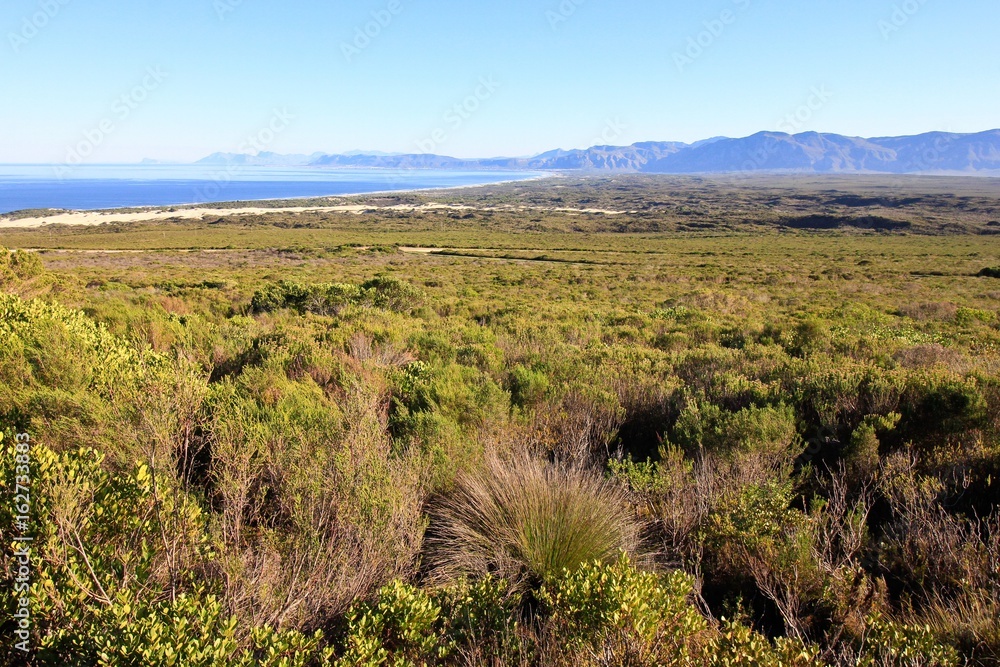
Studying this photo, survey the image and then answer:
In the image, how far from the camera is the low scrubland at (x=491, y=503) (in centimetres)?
229

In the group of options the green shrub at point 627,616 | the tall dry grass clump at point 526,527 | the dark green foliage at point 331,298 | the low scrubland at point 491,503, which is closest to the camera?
the green shrub at point 627,616

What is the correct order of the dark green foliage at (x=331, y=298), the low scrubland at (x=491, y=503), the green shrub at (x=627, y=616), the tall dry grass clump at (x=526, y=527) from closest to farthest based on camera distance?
1. the green shrub at (x=627, y=616)
2. the low scrubland at (x=491, y=503)
3. the tall dry grass clump at (x=526, y=527)
4. the dark green foliage at (x=331, y=298)

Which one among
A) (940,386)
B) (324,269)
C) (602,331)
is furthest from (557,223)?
(940,386)

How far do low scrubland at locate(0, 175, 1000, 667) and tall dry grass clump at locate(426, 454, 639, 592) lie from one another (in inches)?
0.7

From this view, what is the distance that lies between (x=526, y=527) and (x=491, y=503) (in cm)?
31

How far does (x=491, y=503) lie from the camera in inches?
133

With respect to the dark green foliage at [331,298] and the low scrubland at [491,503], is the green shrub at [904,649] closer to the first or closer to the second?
the low scrubland at [491,503]

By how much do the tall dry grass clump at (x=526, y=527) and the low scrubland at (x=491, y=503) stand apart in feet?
0.06

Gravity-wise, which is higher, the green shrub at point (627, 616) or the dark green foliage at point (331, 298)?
the green shrub at point (627, 616)

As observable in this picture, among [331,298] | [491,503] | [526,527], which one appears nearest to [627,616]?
[526,527]

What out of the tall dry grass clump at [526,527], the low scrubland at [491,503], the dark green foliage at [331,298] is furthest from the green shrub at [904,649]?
the dark green foliage at [331,298]

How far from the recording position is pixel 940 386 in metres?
5.06

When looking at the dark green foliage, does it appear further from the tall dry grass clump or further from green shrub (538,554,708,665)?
green shrub (538,554,708,665)

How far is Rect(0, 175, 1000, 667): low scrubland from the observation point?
2287mm
